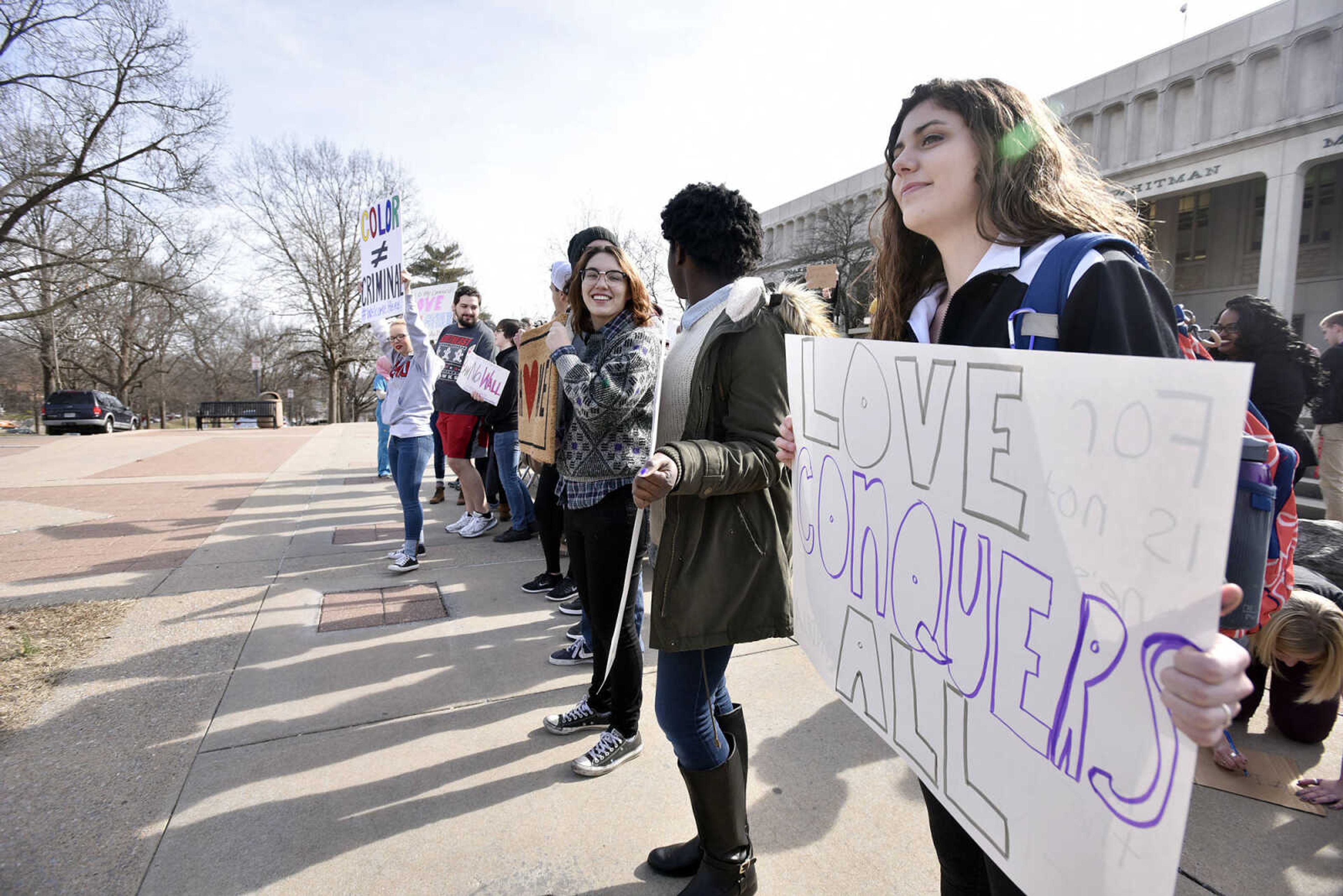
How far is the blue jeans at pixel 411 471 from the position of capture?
16.9 feet

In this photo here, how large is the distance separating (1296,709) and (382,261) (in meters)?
6.28

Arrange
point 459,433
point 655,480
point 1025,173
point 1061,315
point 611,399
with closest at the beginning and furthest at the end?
point 1061,315 < point 1025,173 < point 655,480 < point 611,399 < point 459,433

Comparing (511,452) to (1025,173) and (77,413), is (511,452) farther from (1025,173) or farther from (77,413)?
(77,413)

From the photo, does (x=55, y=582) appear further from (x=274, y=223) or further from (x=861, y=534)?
(x=274, y=223)

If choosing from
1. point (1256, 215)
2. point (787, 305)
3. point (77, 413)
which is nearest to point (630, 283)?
point (787, 305)

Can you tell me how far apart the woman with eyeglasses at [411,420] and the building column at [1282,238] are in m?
19.4

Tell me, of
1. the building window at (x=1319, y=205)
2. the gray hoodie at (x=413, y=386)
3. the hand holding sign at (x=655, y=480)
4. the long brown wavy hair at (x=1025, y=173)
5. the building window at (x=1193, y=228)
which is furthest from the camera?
the building window at (x=1193, y=228)

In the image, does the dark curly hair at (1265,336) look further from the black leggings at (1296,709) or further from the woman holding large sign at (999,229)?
the woman holding large sign at (999,229)

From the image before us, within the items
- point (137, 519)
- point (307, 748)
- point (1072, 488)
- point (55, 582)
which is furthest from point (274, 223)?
point (1072, 488)

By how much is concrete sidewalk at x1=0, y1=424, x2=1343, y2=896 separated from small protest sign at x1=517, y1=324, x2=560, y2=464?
1244 millimetres

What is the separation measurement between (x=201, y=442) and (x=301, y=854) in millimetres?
17424

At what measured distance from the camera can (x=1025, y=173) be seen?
4.17 ft

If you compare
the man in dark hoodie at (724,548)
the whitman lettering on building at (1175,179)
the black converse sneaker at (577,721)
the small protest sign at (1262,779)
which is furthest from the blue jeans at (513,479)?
the whitman lettering on building at (1175,179)

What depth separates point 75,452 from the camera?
14.3 metres
